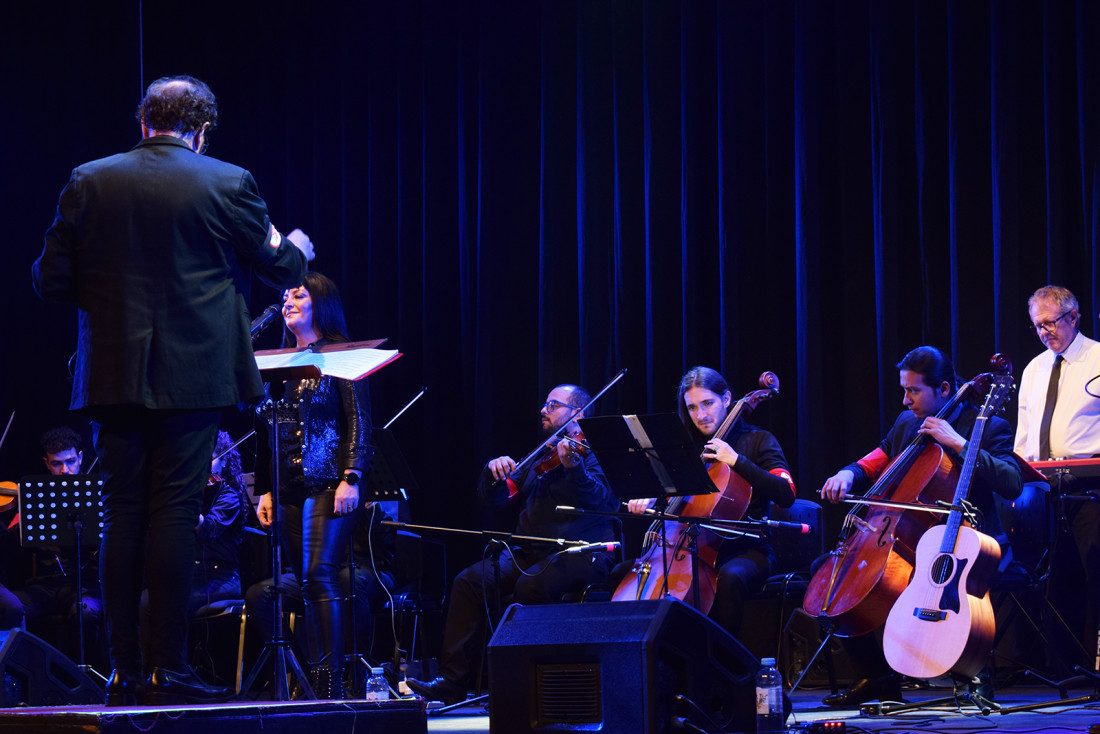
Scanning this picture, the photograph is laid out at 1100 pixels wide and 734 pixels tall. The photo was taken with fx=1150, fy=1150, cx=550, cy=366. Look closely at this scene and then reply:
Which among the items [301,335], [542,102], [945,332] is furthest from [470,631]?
[542,102]

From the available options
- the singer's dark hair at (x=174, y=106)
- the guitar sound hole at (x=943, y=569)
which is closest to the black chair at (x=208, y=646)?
the guitar sound hole at (x=943, y=569)

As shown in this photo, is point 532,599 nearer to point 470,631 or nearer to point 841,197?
point 470,631

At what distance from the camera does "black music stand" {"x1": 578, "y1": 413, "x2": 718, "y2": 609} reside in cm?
378

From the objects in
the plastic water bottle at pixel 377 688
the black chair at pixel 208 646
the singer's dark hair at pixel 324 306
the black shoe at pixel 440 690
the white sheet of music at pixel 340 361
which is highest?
the singer's dark hair at pixel 324 306

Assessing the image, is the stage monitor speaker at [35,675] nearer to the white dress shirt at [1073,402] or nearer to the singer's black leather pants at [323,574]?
the singer's black leather pants at [323,574]

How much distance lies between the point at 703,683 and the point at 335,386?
1.82m

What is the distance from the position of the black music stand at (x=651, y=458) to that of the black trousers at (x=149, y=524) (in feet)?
5.76

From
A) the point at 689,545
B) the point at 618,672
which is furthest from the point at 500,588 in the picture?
the point at 618,672

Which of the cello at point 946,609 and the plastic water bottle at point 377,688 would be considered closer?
the cello at point 946,609

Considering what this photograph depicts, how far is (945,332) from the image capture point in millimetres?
4973

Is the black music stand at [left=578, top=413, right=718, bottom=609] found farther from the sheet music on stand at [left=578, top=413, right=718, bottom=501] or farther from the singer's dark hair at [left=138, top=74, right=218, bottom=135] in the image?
the singer's dark hair at [left=138, top=74, right=218, bottom=135]

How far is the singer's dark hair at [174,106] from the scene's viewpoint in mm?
2498

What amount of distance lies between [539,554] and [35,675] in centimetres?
220

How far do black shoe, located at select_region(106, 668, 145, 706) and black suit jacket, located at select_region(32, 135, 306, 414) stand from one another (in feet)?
1.78
